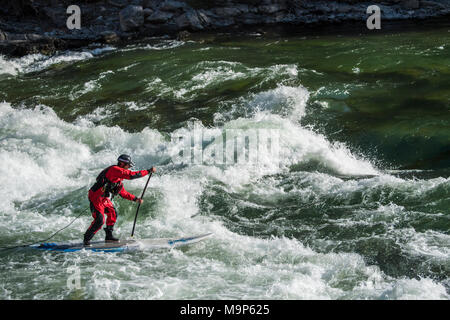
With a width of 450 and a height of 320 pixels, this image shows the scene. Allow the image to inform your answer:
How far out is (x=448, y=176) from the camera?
9.08 m

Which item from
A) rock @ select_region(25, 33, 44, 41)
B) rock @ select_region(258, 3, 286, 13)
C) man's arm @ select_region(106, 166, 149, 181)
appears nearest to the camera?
man's arm @ select_region(106, 166, 149, 181)

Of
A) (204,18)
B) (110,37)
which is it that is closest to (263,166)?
(110,37)

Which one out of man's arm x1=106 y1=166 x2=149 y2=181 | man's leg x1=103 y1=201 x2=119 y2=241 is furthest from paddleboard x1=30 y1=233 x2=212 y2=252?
man's arm x1=106 y1=166 x2=149 y2=181

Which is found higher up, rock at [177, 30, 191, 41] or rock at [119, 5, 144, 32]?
rock at [119, 5, 144, 32]

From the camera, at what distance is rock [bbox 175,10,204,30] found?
77.7 feet

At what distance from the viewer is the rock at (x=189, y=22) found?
2368 centimetres

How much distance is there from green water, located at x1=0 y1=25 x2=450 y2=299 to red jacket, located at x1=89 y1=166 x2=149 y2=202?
89 cm

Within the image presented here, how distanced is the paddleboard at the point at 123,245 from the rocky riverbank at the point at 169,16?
51.7 ft

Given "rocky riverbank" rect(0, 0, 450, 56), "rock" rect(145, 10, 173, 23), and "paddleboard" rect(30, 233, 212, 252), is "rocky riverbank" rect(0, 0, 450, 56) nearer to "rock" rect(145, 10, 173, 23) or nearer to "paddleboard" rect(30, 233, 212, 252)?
"rock" rect(145, 10, 173, 23)

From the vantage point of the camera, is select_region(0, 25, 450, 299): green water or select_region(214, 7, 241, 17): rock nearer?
select_region(0, 25, 450, 299): green water

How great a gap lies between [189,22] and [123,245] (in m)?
18.0

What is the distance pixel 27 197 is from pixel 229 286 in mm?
4763
